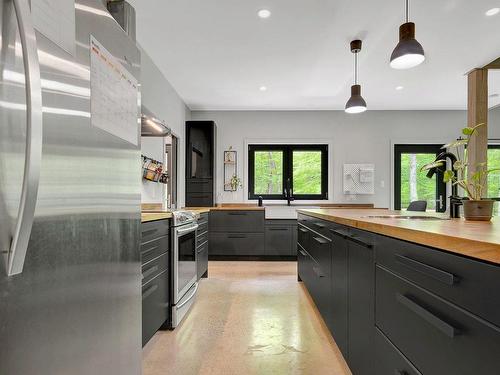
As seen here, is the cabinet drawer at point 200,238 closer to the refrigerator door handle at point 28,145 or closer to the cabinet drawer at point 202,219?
the cabinet drawer at point 202,219

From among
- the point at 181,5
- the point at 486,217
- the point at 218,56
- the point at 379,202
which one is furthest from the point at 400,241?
the point at 379,202

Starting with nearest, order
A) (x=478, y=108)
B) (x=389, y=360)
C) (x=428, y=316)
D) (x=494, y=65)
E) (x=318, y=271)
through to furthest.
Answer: (x=428, y=316) → (x=389, y=360) → (x=318, y=271) → (x=494, y=65) → (x=478, y=108)

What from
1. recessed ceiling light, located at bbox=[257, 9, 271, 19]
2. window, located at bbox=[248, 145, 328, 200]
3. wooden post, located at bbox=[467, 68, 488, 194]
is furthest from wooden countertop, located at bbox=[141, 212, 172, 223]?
wooden post, located at bbox=[467, 68, 488, 194]

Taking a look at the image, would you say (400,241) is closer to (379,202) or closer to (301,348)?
(301,348)

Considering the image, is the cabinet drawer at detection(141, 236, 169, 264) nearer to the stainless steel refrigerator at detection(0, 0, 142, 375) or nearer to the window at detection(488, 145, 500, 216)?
the stainless steel refrigerator at detection(0, 0, 142, 375)

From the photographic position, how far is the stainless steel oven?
7.78 feet

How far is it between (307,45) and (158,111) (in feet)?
6.13

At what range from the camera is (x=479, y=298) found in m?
0.66

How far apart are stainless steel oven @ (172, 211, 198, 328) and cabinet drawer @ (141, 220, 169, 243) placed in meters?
0.15

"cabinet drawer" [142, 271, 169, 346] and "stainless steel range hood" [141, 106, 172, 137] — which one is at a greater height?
"stainless steel range hood" [141, 106, 172, 137]

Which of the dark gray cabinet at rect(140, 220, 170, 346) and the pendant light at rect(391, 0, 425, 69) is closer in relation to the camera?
the dark gray cabinet at rect(140, 220, 170, 346)

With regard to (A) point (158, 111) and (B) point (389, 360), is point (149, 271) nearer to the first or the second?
(B) point (389, 360)

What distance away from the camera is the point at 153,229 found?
6.51 feet

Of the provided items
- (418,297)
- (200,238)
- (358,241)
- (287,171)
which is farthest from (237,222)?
(418,297)
